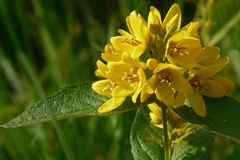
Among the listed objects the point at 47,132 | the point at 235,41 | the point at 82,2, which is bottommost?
the point at 235,41

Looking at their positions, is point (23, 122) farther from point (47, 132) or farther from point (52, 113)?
point (47, 132)

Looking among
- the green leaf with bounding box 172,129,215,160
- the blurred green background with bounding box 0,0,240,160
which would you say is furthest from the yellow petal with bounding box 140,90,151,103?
the blurred green background with bounding box 0,0,240,160

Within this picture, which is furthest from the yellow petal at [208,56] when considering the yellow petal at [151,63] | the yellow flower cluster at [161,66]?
the yellow petal at [151,63]

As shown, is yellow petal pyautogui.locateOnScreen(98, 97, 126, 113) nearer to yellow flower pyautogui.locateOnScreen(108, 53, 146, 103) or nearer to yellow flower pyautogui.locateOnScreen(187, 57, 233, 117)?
yellow flower pyautogui.locateOnScreen(108, 53, 146, 103)

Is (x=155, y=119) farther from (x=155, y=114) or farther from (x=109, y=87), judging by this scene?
(x=109, y=87)

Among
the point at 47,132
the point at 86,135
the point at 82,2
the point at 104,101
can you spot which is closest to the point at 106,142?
the point at 86,135

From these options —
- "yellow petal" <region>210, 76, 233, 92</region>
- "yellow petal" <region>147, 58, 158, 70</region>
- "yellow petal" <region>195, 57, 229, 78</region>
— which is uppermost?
"yellow petal" <region>147, 58, 158, 70</region>
